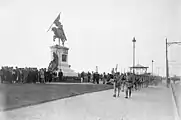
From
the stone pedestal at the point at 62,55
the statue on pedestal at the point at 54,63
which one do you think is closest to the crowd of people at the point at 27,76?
the statue on pedestal at the point at 54,63

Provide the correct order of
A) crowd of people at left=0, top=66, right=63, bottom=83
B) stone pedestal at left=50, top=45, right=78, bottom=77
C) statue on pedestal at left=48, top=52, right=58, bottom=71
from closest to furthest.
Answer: crowd of people at left=0, top=66, right=63, bottom=83 < statue on pedestal at left=48, top=52, right=58, bottom=71 < stone pedestal at left=50, top=45, right=78, bottom=77

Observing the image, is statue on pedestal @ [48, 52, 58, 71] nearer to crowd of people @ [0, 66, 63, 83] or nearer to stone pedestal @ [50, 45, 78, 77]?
stone pedestal @ [50, 45, 78, 77]

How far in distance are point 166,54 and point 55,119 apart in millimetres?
958

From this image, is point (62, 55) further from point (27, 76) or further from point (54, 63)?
point (27, 76)

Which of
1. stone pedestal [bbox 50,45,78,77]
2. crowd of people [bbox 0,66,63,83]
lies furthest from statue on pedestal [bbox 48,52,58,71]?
crowd of people [bbox 0,66,63,83]

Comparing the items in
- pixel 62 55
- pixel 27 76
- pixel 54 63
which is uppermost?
pixel 62 55

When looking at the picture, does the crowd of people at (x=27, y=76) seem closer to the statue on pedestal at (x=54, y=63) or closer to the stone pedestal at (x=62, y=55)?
the statue on pedestal at (x=54, y=63)

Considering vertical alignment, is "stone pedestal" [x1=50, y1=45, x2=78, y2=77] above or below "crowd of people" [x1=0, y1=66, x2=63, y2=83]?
above

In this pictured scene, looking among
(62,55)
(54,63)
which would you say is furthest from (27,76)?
(62,55)

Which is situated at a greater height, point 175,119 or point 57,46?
point 57,46

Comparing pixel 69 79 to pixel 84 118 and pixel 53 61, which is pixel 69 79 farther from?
pixel 84 118

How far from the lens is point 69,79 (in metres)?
6.89

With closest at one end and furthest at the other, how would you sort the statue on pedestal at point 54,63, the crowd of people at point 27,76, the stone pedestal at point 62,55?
Answer: the crowd of people at point 27,76, the statue on pedestal at point 54,63, the stone pedestal at point 62,55

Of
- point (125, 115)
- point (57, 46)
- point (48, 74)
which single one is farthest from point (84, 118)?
point (57, 46)
